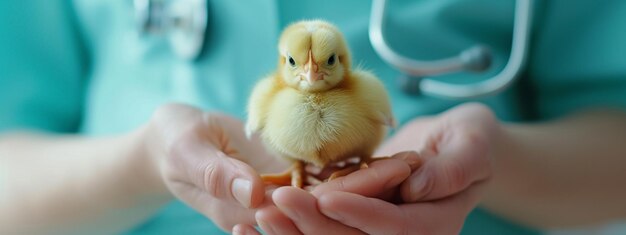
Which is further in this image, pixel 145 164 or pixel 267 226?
pixel 145 164

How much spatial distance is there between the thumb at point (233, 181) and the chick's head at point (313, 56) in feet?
0.28

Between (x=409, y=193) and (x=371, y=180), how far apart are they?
0.05 metres

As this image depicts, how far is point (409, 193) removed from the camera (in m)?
0.50

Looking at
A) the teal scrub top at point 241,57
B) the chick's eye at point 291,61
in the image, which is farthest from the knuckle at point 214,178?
the teal scrub top at point 241,57

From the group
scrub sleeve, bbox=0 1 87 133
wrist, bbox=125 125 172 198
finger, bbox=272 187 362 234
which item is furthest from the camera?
scrub sleeve, bbox=0 1 87 133

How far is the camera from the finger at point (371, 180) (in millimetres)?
460

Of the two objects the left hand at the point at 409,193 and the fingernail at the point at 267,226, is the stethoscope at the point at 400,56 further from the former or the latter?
the fingernail at the point at 267,226

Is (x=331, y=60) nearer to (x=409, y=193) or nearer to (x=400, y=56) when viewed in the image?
(x=409, y=193)

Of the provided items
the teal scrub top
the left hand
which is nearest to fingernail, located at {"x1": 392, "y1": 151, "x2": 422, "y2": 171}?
the left hand

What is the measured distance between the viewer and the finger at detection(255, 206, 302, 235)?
0.44 metres

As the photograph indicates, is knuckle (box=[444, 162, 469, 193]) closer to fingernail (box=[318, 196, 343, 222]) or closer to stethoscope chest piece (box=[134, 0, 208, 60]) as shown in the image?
fingernail (box=[318, 196, 343, 222])

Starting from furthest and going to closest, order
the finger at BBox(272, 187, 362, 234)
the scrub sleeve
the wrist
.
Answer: the scrub sleeve < the wrist < the finger at BBox(272, 187, 362, 234)

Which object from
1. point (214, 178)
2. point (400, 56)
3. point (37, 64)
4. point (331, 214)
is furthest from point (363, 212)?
point (37, 64)

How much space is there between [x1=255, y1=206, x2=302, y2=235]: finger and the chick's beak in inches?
4.1
